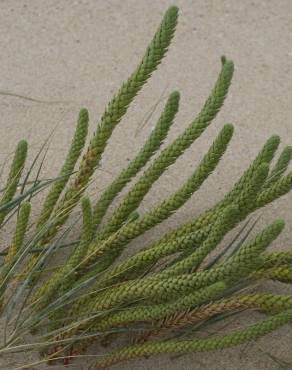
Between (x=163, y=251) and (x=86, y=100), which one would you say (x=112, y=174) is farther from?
(x=163, y=251)

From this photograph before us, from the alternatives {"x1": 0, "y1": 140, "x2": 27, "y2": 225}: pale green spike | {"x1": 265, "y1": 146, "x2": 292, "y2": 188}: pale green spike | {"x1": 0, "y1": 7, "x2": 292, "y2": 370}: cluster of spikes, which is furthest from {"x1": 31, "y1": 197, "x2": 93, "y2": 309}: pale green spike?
{"x1": 265, "y1": 146, "x2": 292, "y2": 188}: pale green spike

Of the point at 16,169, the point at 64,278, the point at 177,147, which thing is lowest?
the point at 64,278

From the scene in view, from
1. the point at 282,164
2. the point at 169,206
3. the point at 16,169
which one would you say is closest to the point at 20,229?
the point at 16,169

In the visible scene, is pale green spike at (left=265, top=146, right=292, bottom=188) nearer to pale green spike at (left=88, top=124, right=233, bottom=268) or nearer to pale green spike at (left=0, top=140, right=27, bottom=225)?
pale green spike at (left=88, top=124, right=233, bottom=268)

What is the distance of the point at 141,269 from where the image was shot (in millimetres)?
1219

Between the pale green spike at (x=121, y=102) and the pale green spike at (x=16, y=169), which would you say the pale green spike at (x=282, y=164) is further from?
the pale green spike at (x=16, y=169)

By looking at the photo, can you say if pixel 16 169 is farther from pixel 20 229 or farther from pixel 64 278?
pixel 64 278

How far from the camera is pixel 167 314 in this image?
1.10m

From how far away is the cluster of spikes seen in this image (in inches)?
42.6

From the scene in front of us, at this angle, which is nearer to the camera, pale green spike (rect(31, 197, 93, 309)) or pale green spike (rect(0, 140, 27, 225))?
pale green spike (rect(31, 197, 93, 309))

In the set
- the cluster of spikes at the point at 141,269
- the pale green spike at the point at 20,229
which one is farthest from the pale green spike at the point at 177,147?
the pale green spike at the point at 20,229

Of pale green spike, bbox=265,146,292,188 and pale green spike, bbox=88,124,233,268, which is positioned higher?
pale green spike, bbox=265,146,292,188

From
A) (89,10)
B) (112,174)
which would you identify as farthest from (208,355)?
(89,10)

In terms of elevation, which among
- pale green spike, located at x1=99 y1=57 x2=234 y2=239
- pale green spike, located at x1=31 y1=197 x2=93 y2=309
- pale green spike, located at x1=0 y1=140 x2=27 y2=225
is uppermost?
pale green spike, located at x1=99 y1=57 x2=234 y2=239
